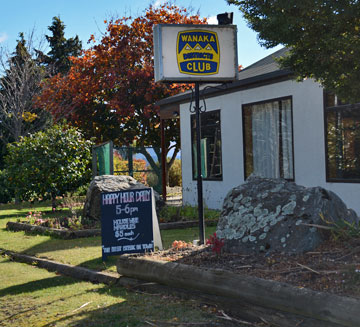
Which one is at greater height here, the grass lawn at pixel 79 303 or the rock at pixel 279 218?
the rock at pixel 279 218

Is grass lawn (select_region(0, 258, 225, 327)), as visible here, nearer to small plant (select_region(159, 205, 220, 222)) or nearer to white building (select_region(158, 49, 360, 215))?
white building (select_region(158, 49, 360, 215))

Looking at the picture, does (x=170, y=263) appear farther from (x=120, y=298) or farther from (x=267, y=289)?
(x=267, y=289)

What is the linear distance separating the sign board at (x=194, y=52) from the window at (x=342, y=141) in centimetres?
368

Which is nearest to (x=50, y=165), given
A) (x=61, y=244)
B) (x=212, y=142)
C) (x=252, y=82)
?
(x=212, y=142)

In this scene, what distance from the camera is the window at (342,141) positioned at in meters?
10.5

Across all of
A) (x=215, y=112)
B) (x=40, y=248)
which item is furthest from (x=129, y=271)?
(x=215, y=112)

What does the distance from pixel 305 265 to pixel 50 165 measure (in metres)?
11.9

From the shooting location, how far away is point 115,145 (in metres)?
24.9

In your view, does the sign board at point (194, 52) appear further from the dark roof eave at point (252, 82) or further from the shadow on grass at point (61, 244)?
the shadow on grass at point (61, 244)

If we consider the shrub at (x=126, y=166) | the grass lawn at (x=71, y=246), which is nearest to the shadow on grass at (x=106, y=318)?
the grass lawn at (x=71, y=246)

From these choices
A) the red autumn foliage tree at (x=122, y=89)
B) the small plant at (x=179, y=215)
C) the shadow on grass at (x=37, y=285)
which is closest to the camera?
the shadow on grass at (x=37, y=285)

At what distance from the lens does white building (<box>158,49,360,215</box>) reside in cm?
1084

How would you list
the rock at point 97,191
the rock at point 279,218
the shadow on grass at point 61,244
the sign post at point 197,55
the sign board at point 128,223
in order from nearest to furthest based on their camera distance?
the rock at point 279,218 < the sign post at point 197,55 < the sign board at point 128,223 < the shadow on grass at point 61,244 < the rock at point 97,191

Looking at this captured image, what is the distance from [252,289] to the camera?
196 inches
